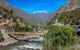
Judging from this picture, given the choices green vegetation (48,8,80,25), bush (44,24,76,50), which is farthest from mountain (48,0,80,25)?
bush (44,24,76,50)

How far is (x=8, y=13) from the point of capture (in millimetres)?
90062

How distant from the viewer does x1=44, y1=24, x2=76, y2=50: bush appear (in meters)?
17.5

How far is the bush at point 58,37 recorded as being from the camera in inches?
688

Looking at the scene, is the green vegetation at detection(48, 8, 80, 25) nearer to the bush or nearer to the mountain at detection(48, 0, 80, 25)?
the mountain at detection(48, 0, 80, 25)

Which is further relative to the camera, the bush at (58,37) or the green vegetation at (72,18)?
the green vegetation at (72,18)

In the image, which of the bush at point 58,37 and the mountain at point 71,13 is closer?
the bush at point 58,37

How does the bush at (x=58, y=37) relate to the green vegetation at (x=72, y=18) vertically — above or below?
below

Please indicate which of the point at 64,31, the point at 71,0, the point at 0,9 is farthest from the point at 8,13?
the point at 64,31

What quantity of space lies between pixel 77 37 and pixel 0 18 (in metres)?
63.1

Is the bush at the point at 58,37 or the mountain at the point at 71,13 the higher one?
the mountain at the point at 71,13

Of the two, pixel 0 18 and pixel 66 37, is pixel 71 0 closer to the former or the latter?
pixel 66 37

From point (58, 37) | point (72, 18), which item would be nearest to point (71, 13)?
point (72, 18)

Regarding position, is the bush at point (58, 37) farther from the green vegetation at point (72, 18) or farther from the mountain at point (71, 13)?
the green vegetation at point (72, 18)

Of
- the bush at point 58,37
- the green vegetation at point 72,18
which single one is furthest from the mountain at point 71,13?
the bush at point 58,37
